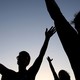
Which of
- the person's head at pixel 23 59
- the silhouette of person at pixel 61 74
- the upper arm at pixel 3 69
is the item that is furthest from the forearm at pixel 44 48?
the silhouette of person at pixel 61 74

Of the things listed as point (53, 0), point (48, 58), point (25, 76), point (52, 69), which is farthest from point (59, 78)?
point (53, 0)

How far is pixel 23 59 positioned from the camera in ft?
13.2

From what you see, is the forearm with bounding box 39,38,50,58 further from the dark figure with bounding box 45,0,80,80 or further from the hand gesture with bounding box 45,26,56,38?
the dark figure with bounding box 45,0,80,80

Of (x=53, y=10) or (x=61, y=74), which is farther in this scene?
(x=61, y=74)

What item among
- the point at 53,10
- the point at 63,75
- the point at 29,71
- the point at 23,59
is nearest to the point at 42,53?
the point at 29,71

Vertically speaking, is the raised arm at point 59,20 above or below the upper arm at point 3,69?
below

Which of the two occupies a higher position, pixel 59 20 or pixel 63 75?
pixel 63 75

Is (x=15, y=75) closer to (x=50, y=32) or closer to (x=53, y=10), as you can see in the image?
(x=50, y=32)

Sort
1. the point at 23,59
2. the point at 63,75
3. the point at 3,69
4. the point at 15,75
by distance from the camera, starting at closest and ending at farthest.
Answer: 1. the point at 3,69
2. the point at 15,75
3. the point at 23,59
4. the point at 63,75

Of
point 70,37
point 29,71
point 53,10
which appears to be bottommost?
point 70,37

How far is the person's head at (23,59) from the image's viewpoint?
13.1 ft

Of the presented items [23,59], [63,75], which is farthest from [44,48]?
[63,75]

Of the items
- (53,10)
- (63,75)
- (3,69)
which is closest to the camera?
(53,10)

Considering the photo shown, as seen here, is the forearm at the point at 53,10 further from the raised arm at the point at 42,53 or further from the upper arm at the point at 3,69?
the upper arm at the point at 3,69
